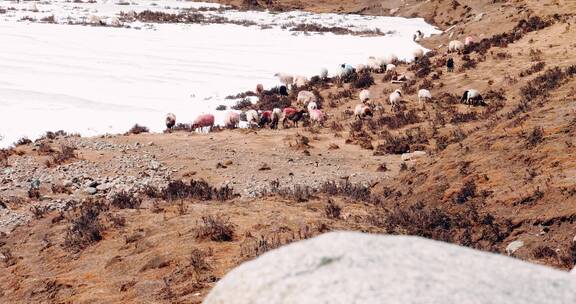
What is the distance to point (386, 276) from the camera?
2717mm

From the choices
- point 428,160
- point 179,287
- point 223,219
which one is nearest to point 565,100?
point 428,160

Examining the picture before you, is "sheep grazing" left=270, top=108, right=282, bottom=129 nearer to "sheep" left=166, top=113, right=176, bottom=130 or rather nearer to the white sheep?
the white sheep

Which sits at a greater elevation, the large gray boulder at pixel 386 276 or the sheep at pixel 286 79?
the large gray boulder at pixel 386 276

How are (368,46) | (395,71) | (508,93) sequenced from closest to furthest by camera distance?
(508,93)
(395,71)
(368,46)

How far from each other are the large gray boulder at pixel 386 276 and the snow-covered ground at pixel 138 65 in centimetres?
1972

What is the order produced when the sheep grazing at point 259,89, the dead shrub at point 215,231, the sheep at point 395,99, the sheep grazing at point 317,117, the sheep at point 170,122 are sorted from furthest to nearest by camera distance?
the sheep grazing at point 259,89 < the sheep at point 395,99 < the sheep at point 170,122 < the sheep grazing at point 317,117 < the dead shrub at point 215,231

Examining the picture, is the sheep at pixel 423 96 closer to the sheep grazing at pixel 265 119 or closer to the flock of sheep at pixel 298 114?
the flock of sheep at pixel 298 114

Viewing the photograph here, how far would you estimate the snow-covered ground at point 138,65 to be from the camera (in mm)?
23984

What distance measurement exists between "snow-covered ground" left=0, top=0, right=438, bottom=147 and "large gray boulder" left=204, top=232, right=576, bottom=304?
64.7ft

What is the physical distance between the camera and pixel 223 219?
9.19 meters

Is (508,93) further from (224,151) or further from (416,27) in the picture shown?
(416,27)

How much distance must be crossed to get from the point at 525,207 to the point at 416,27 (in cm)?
4819

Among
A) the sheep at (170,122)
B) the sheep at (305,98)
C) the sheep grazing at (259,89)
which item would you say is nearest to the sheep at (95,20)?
the sheep grazing at (259,89)

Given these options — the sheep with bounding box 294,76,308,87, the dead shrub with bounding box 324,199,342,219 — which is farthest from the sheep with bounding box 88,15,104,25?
the dead shrub with bounding box 324,199,342,219
